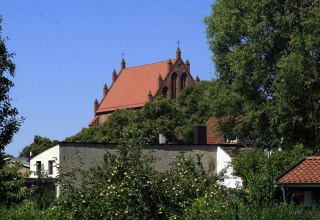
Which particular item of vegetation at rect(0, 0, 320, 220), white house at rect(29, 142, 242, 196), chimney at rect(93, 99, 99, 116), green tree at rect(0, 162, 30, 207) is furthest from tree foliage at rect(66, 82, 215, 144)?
green tree at rect(0, 162, 30, 207)

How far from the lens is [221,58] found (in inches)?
1818

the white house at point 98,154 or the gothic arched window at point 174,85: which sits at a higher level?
the gothic arched window at point 174,85

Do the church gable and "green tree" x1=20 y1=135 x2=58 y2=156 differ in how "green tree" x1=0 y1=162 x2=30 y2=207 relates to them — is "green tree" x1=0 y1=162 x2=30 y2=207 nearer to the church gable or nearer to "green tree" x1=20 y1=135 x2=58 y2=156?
"green tree" x1=20 y1=135 x2=58 y2=156

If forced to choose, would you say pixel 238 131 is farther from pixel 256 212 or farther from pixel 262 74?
pixel 256 212

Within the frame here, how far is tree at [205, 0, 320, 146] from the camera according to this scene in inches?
1645

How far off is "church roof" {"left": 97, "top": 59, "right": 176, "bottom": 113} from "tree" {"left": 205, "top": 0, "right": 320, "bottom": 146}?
269 ft

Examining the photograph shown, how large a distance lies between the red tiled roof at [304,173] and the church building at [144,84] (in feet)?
312

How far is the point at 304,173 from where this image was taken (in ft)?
98.3

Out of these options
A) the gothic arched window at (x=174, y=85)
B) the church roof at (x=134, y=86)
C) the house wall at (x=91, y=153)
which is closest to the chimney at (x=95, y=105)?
the church roof at (x=134, y=86)

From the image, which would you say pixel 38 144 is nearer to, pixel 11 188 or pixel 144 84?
pixel 144 84

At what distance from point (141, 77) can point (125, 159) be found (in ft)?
373

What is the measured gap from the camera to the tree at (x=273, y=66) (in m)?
41.8

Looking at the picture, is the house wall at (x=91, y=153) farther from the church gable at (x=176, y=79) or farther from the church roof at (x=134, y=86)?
the church gable at (x=176, y=79)

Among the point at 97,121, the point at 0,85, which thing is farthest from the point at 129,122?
the point at 0,85
